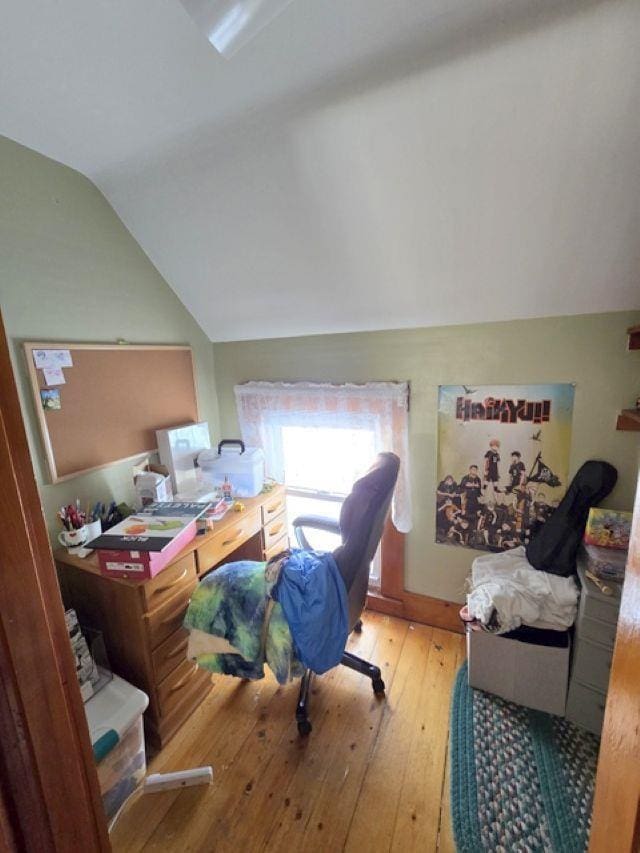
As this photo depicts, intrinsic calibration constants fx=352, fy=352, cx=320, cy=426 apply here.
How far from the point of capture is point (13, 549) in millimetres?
404

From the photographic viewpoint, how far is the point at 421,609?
2.07 meters

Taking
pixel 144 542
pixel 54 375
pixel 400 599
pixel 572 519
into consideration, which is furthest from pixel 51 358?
pixel 572 519

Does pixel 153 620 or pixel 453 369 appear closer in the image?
pixel 153 620

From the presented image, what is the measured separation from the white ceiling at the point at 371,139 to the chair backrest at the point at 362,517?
867mm

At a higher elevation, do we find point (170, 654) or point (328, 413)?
point (328, 413)

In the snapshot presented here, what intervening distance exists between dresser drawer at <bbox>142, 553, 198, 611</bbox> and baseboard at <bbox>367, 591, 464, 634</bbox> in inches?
47.2

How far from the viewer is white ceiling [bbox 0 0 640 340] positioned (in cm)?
85

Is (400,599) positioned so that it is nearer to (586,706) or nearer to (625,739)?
(586,706)

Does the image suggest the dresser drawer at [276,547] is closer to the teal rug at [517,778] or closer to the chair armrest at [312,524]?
the chair armrest at [312,524]

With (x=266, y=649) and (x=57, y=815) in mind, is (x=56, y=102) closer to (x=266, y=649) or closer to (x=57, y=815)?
(x=57, y=815)

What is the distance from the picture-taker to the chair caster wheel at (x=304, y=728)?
1490 mm

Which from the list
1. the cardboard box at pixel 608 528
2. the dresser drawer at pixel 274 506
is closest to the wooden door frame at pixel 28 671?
the dresser drawer at pixel 274 506

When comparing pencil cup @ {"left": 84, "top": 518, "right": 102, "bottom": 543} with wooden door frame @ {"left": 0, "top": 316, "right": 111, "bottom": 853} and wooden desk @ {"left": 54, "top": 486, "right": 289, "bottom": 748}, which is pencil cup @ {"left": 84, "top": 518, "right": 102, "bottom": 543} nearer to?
wooden desk @ {"left": 54, "top": 486, "right": 289, "bottom": 748}

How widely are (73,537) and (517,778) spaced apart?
195 centimetres
